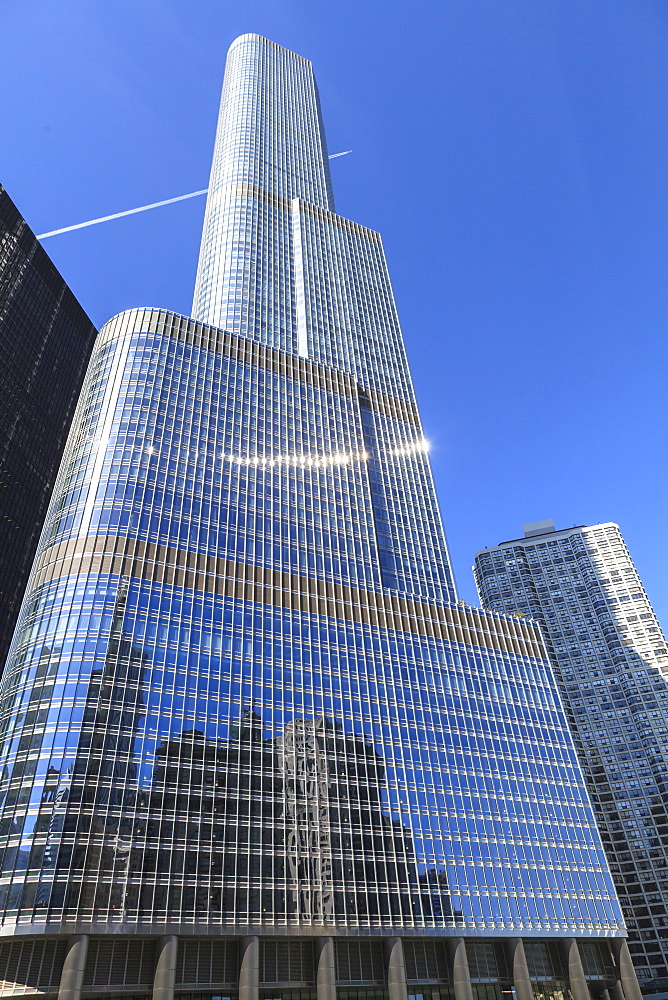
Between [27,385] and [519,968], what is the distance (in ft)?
489

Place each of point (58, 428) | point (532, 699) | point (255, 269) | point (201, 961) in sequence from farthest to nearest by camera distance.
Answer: point (58, 428) → point (255, 269) → point (532, 699) → point (201, 961)

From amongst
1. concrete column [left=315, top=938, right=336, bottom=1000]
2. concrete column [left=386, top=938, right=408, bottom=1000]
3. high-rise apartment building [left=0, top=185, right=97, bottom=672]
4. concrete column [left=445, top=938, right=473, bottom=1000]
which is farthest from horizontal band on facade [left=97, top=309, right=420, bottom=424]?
concrete column [left=445, top=938, right=473, bottom=1000]

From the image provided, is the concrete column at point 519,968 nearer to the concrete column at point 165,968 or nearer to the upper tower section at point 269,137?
the concrete column at point 165,968

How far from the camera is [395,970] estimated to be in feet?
222

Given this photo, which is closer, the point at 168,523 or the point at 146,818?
the point at 146,818

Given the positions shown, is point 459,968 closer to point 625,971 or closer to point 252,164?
point 625,971

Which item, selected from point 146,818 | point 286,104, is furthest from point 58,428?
point 146,818

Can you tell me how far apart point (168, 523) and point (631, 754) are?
12909 cm

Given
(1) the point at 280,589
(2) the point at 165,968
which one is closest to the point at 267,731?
(1) the point at 280,589

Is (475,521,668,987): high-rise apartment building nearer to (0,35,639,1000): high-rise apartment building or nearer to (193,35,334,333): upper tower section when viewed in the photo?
(0,35,639,1000): high-rise apartment building

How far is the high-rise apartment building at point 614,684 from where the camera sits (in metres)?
142

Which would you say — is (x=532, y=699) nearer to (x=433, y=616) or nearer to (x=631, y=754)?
(x=433, y=616)

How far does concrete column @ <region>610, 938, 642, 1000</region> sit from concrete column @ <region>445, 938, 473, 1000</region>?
20239mm

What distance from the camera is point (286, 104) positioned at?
19000cm
